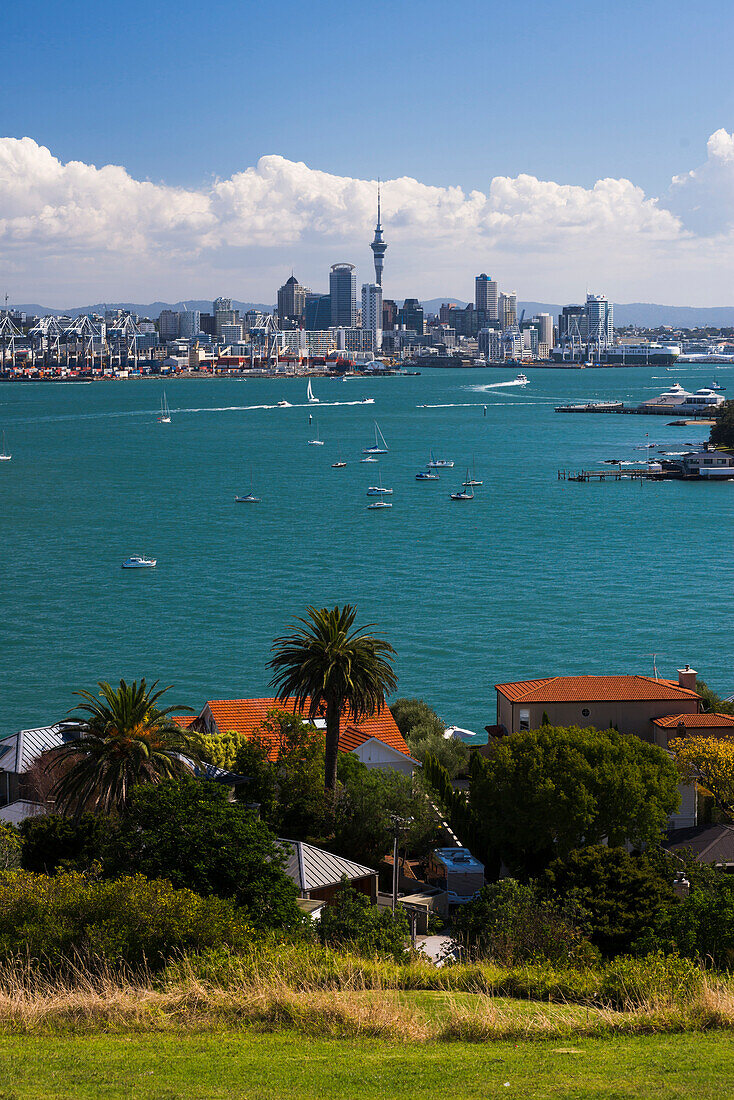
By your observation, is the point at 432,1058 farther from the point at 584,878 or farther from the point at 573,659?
the point at 573,659

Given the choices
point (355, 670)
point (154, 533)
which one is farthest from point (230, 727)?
point (154, 533)

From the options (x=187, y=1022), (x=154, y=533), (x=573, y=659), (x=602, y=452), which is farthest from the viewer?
(x=602, y=452)

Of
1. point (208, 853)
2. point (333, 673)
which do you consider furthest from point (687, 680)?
point (208, 853)

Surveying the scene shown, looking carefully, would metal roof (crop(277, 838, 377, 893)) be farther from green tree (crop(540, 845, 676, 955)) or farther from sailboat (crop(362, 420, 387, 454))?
sailboat (crop(362, 420, 387, 454))

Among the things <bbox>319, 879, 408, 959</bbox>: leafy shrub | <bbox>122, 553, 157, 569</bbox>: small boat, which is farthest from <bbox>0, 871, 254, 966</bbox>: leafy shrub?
<bbox>122, 553, 157, 569</bbox>: small boat

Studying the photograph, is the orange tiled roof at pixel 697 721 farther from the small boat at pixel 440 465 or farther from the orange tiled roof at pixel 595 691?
the small boat at pixel 440 465

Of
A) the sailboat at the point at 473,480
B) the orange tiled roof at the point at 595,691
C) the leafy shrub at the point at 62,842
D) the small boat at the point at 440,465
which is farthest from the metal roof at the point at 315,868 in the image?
the small boat at the point at 440,465
